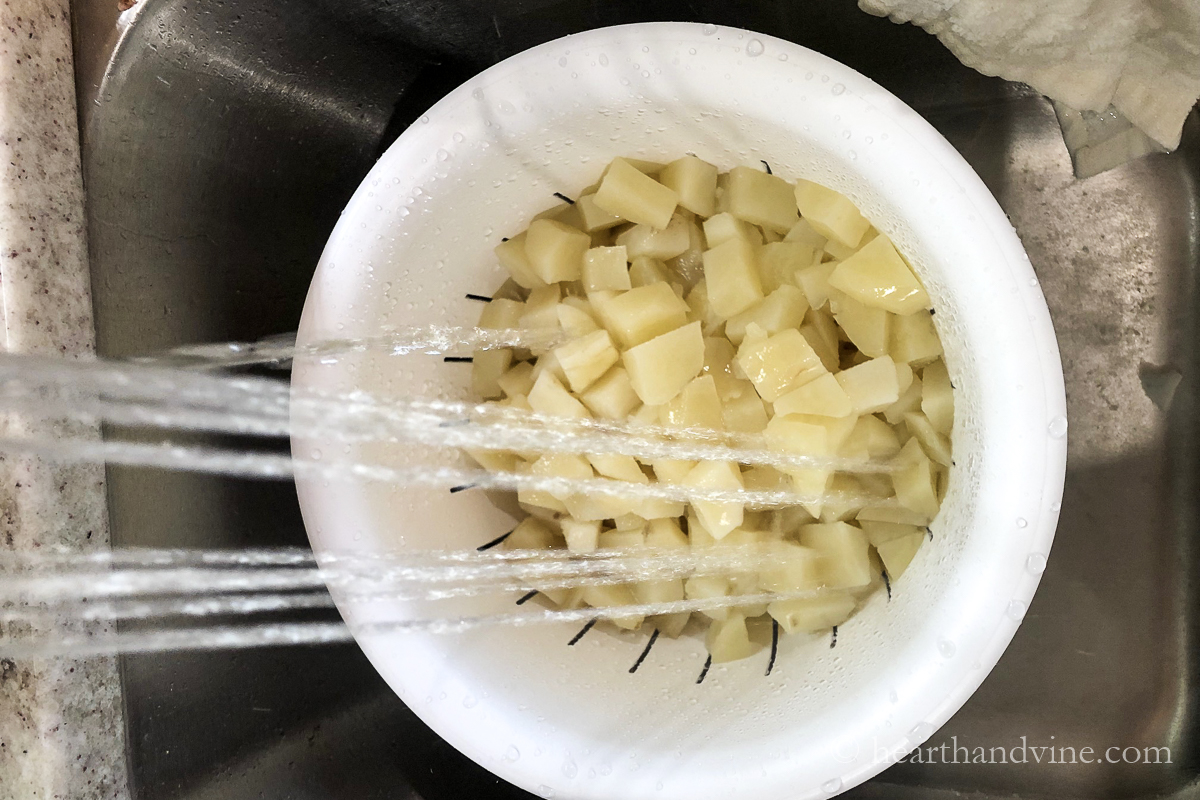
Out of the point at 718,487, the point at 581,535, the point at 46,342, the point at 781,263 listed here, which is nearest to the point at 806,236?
the point at 781,263

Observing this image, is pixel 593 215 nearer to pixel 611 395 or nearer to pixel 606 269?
pixel 606 269

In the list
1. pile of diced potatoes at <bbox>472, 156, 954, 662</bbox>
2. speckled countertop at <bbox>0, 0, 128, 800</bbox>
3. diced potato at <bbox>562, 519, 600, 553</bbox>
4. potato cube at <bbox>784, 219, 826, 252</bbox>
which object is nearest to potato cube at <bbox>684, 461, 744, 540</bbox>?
pile of diced potatoes at <bbox>472, 156, 954, 662</bbox>

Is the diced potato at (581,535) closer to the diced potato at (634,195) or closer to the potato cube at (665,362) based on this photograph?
the potato cube at (665,362)

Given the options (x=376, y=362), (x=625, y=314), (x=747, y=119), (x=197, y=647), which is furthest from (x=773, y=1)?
(x=197, y=647)

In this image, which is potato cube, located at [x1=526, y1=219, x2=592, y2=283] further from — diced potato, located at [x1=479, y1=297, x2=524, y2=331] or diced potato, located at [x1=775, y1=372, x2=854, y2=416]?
diced potato, located at [x1=775, y1=372, x2=854, y2=416]

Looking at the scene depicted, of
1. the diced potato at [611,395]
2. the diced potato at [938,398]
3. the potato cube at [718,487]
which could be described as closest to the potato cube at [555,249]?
the diced potato at [611,395]
